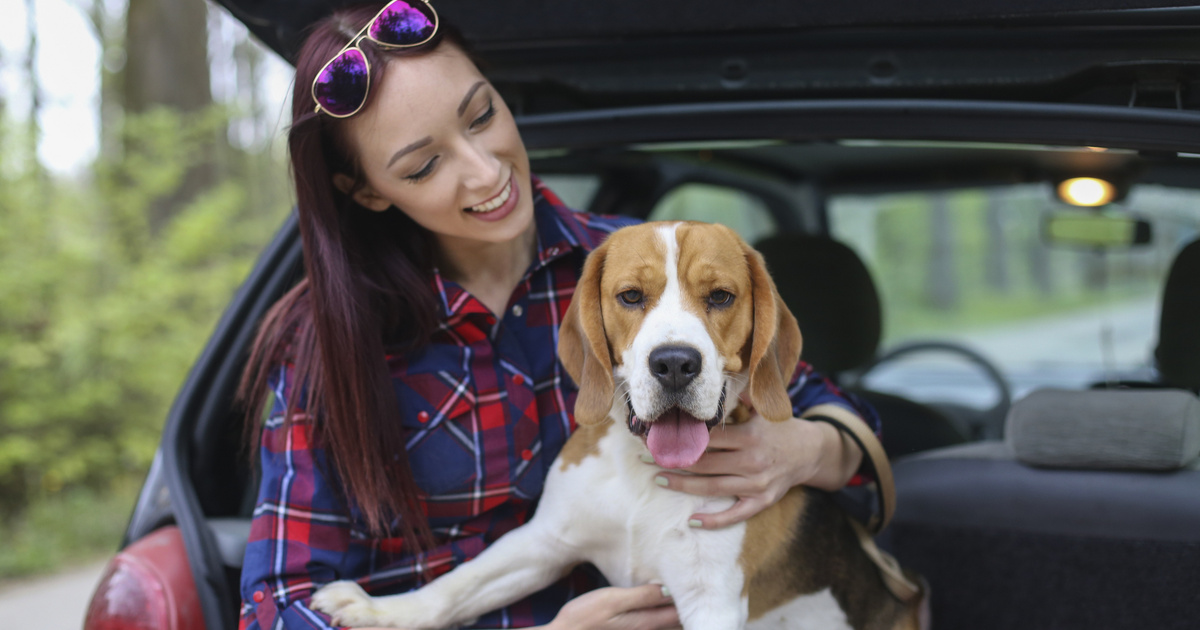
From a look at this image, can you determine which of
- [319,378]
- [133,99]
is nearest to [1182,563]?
[319,378]

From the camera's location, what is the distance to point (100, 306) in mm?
6570

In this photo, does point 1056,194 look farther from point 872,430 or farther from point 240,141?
point 240,141

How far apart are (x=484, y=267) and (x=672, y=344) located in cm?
75

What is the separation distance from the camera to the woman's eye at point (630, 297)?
1.81 metres

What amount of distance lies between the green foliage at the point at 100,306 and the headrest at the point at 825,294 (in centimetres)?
519

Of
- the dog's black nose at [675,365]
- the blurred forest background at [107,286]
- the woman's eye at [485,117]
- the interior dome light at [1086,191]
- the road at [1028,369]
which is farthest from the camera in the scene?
the blurred forest background at [107,286]

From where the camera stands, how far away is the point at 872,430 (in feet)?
7.34

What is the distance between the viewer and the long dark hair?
1.92m

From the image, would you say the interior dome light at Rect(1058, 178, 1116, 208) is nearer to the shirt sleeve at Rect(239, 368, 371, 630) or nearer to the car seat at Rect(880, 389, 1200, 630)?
the car seat at Rect(880, 389, 1200, 630)

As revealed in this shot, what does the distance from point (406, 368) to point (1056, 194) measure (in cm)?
316

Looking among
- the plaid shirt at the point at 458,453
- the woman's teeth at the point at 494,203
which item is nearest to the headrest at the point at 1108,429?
the plaid shirt at the point at 458,453

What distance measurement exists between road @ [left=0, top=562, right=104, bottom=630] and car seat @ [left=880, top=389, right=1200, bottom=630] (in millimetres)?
4731

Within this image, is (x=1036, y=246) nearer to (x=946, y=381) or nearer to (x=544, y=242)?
(x=946, y=381)

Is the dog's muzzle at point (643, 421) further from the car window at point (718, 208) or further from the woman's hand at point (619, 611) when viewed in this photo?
the car window at point (718, 208)
